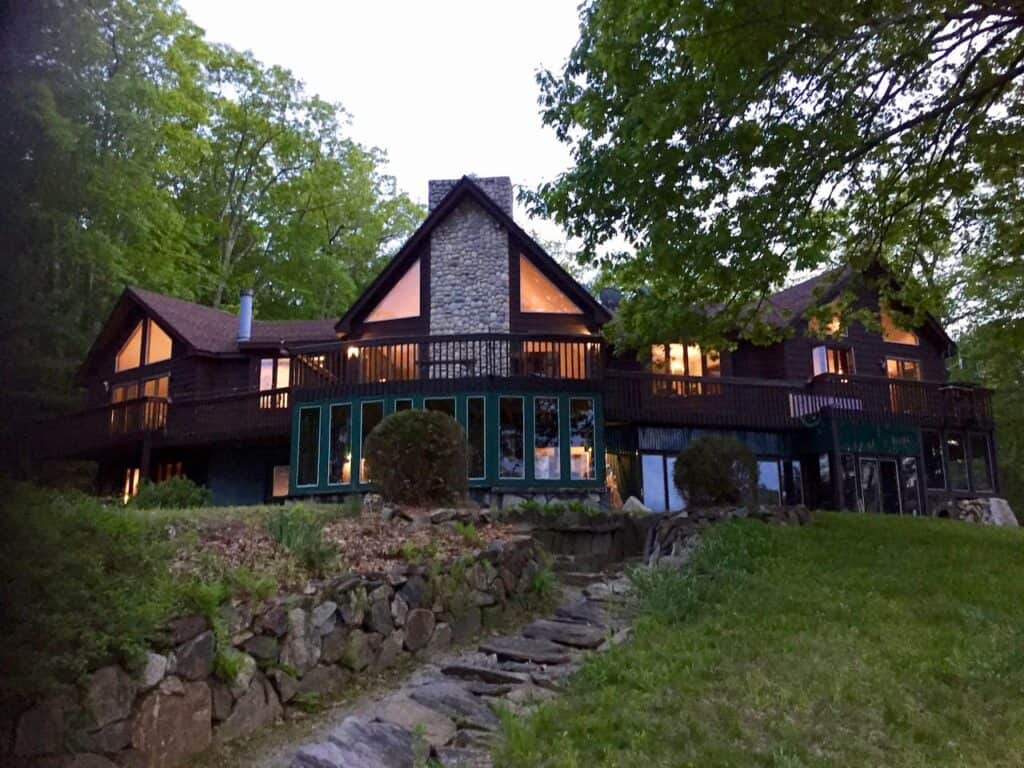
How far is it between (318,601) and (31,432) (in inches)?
175

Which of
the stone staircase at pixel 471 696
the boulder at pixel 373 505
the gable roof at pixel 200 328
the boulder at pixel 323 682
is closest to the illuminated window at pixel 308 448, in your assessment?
the gable roof at pixel 200 328

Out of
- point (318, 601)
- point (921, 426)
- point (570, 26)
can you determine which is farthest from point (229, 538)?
point (921, 426)

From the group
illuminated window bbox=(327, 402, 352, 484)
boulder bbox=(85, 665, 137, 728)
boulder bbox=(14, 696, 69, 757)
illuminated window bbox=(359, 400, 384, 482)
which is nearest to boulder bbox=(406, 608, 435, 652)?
boulder bbox=(85, 665, 137, 728)

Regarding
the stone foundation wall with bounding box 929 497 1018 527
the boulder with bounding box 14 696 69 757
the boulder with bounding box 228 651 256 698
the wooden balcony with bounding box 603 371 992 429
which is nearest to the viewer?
the boulder with bounding box 14 696 69 757

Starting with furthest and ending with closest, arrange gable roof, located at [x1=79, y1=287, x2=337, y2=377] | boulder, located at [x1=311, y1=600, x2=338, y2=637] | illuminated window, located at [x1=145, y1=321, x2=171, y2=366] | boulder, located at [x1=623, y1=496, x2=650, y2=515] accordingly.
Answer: illuminated window, located at [x1=145, y1=321, x2=171, y2=366], gable roof, located at [x1=79, y1=287, x2=337, y2=377], boulder, located at [x1=623, y1=496, x2=650, y2=515], boulder, located at [x1=311, y1=600, x2=338, y2=637]

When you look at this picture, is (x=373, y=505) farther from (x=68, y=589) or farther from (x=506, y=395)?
(x=68, y=589)

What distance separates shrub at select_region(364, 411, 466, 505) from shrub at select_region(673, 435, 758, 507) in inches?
180

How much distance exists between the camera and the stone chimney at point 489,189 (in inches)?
914

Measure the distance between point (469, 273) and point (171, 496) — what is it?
9464mm

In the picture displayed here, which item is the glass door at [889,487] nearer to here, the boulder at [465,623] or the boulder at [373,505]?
the boulder at [373,505]

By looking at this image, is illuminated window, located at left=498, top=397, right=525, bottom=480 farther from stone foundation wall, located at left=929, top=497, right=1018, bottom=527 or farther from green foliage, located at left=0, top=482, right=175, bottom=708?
stone foundation wall, located at left=929, top=497, right=1018, bottom=527

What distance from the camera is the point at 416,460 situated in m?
12.9

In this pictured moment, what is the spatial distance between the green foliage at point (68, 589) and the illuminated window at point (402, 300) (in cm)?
1647

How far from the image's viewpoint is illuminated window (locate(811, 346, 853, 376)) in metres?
25.3
